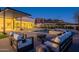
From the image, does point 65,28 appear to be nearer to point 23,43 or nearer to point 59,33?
point 59,33

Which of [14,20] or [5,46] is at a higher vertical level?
[14,20]

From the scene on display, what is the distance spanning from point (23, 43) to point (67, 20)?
64cm

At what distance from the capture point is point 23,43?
9.93 ft

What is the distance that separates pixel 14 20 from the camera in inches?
122

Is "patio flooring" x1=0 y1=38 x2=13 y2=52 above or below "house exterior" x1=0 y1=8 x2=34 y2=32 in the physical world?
below

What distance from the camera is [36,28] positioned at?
10.2 feet

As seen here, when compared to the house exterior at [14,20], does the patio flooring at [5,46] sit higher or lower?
lower

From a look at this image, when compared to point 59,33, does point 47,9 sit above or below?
above

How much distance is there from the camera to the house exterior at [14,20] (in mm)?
3051

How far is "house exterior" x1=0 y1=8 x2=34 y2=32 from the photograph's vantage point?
305 cm

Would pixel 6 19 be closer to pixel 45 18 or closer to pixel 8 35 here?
pixel 8 35
